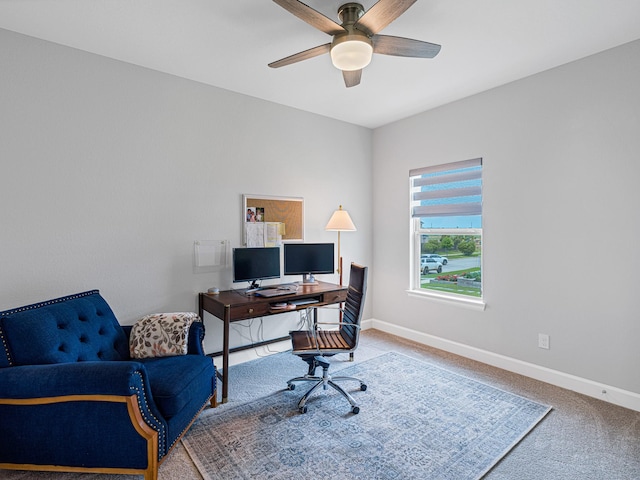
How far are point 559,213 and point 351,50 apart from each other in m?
2.18

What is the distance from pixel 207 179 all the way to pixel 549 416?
129 inches

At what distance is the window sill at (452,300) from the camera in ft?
Answer: 11.1

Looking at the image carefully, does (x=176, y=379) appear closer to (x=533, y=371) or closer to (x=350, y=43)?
(x=350, y=43)

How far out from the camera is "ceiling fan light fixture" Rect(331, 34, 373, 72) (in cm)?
192

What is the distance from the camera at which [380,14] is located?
1756mm

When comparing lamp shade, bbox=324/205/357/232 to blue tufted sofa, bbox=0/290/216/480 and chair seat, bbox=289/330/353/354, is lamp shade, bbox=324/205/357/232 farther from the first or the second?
blue tufted sofa, bbox=0/290/216/480

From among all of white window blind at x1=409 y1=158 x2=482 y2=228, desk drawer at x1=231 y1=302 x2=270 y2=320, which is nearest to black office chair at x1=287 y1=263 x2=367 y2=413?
desk drawer at x1=231 y1=302 x2=270 y2=320

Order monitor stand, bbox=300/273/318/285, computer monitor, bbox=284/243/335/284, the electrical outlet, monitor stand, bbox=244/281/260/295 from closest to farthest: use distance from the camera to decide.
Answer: the electrical outlet, monitor stand, bbox=244/281/260/295, computer monitor, bbox=284/243/335/284, monitor stand, bbox=300/273/318/285

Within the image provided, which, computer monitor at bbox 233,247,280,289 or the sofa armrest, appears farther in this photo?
computer monitor at bbox 233,247,280,289

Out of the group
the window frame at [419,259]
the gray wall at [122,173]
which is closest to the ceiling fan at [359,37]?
the gray wall at [122,173]

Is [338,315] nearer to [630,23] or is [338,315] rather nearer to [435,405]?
[435,405]

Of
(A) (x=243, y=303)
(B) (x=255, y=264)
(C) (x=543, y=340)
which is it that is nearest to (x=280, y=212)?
(B) (x=255, y=264)

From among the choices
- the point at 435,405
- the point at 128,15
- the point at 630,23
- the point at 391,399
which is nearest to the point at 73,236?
the point at 128,15

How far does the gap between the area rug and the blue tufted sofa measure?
1.31 ft
